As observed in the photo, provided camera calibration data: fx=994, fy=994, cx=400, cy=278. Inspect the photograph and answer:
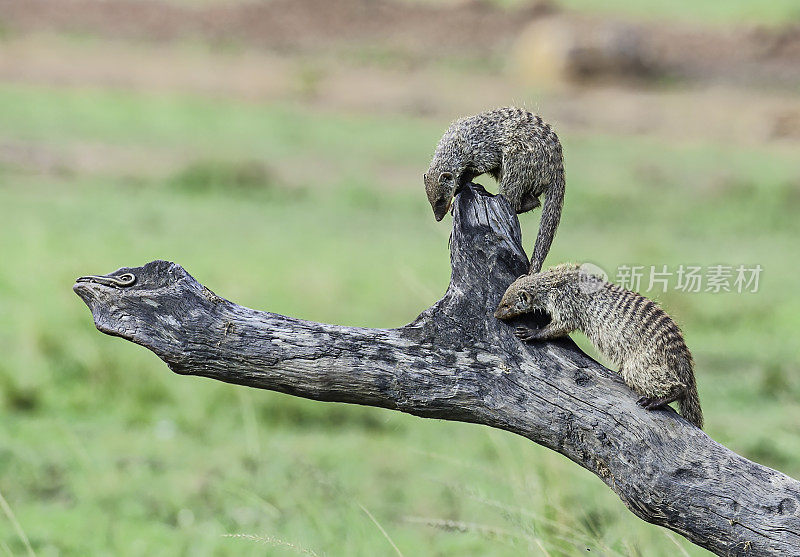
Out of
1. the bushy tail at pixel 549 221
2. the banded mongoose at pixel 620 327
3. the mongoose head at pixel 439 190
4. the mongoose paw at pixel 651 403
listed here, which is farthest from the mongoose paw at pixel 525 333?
the mongoose head at pixel 439 190

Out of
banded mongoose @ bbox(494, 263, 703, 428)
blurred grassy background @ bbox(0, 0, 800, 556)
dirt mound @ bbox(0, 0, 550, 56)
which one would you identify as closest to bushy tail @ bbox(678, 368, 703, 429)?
banded mongoose @ bbox(494, 263, 703, 428)

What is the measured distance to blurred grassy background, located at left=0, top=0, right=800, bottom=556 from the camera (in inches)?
182

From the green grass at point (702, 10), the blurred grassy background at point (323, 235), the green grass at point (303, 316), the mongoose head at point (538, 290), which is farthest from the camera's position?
the green grass at point (702, 10)

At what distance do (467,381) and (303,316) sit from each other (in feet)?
16.4

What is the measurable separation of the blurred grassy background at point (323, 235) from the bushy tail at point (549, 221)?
467mm

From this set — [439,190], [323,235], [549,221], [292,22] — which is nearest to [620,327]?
[549,221]

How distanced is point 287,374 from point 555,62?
16196 millimetres

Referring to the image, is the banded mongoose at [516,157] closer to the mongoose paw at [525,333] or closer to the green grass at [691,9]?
the mongoose paw at [525,333]

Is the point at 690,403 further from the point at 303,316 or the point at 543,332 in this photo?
the point at 303,316

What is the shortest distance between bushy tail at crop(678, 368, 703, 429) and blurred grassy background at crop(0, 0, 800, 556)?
2.10ft

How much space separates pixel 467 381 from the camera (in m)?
2.42

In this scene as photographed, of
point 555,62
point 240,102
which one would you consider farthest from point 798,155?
point 240,102

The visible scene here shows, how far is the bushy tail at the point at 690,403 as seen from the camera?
252cm

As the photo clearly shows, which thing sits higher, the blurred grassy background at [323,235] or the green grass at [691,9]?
the green grass at [691,9]
